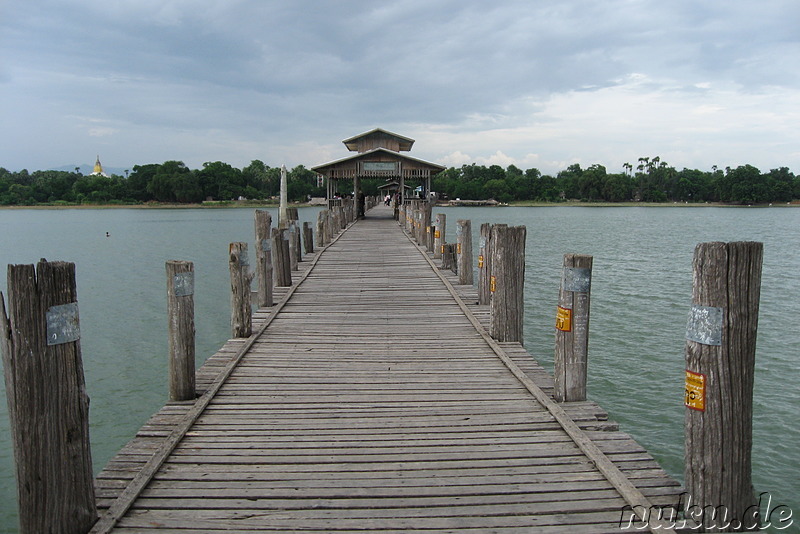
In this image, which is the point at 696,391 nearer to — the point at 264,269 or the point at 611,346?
the point at 264,269

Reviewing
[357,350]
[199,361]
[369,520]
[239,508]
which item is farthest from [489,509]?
[199,361]

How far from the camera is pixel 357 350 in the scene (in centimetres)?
797

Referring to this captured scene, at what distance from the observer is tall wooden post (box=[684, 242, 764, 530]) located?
3.65m

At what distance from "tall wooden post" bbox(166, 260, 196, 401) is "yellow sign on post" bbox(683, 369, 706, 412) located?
177 inches

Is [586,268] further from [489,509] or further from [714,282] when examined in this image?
[489,509]

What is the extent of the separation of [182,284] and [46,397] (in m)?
2.71

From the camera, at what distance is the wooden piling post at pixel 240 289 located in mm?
8273

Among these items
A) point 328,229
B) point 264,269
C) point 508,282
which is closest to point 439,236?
point 328,229

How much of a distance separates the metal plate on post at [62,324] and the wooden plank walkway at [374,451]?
3.83ft

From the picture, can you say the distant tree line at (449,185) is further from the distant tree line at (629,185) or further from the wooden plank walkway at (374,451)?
the wooden plank walkway at (374,451)

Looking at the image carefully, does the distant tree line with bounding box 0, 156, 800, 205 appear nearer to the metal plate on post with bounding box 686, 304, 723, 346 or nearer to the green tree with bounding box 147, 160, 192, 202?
the green tree with bounding box 147, 160, 192, 202

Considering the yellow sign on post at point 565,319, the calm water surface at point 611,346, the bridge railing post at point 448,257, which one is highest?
the yellow sign on post at point 565,319

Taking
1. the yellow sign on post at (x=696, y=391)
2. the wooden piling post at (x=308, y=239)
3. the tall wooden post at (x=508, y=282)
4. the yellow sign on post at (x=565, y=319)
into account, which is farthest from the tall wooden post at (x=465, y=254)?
the yellow sign on post at (x=696, y=391)

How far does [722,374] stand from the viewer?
147 inches
